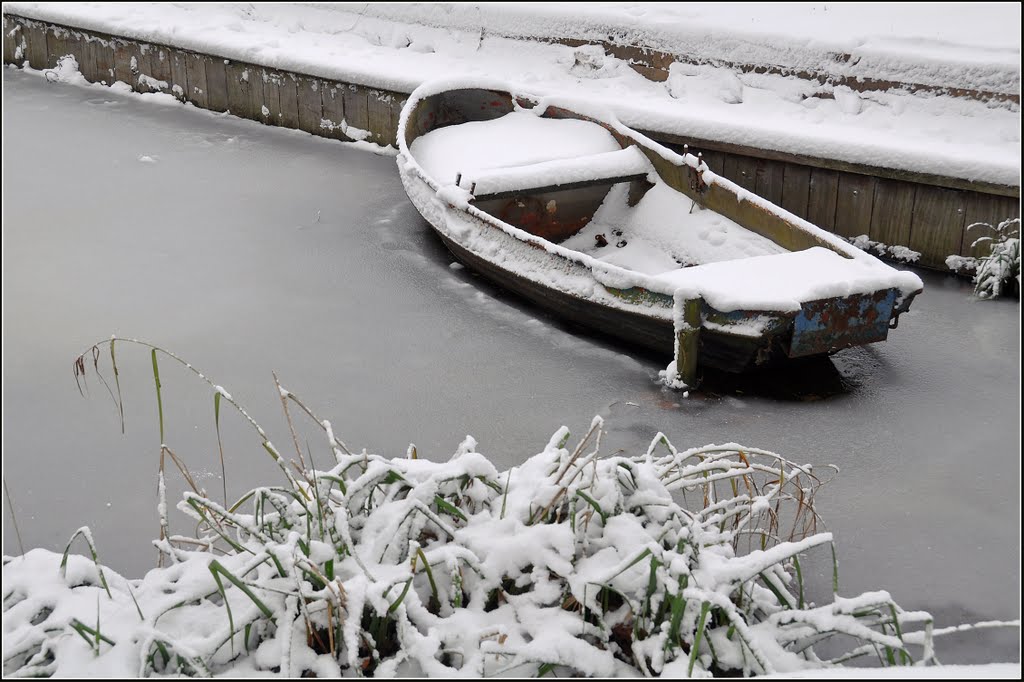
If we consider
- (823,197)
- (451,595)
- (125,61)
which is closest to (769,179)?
(823,197)

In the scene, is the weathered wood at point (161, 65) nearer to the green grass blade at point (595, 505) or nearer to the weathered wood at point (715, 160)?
the weathered wood at point (715, 160)

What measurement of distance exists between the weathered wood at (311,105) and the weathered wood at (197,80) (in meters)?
0.97

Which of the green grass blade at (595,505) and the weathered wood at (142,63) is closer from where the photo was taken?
the green grass blade at (595,505)

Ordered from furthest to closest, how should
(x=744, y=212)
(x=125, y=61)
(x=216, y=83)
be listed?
(x=125, y=61)
(x=216, y=83)
(x=744, y=212)

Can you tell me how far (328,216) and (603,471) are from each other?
4.26 metres

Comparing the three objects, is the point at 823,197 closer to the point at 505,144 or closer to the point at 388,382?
the point at 505,144

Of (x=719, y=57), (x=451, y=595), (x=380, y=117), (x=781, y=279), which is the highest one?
(x=719, y=57)

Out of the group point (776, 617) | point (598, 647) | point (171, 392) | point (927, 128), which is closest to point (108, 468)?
point (171, 392)

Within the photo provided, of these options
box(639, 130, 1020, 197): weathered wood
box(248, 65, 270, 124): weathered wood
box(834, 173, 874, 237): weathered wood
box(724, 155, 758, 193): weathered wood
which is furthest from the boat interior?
box(248, 65, 270, 124): weathered wood

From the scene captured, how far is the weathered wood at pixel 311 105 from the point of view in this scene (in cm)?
782

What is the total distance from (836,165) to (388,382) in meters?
2.58

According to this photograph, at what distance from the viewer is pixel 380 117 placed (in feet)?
24.8

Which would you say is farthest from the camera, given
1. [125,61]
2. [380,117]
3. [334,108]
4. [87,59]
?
[87,59]

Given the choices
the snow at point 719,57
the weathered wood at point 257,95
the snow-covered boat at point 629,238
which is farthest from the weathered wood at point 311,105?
the snow-covered boat at point 629,238
